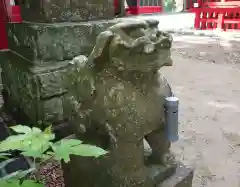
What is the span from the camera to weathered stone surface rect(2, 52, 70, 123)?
1579 mm

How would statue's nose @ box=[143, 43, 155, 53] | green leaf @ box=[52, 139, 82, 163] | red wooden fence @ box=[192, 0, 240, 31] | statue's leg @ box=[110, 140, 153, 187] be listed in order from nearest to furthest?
green leaf @ box=[52, 139, 82, 163], statue's nose @ box=[143, 43, 155, 53], statue's leg @ box=[110, 140, 153, 187], red wooden fence @ box=[192, 0, 240, 31]

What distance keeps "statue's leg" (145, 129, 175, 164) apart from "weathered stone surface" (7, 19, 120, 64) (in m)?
0.83

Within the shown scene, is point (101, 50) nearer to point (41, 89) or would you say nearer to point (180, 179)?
point (180, 179)

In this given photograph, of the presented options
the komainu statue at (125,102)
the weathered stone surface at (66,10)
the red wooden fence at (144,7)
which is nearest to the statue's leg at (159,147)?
the komainu statue at (125,102)

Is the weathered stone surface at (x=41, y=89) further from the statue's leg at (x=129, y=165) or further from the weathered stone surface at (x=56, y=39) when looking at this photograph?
the statue's leg at (x=129, y=165)

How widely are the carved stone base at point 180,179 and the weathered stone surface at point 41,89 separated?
2.68ft

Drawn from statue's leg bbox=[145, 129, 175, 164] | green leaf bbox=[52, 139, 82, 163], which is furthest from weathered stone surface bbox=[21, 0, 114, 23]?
green leaf bbox=[52, 139, 82, 163]

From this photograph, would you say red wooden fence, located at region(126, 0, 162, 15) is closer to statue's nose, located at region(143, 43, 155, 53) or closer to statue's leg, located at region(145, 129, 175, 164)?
statue's leg, located at region(145, 129, 175, 164)

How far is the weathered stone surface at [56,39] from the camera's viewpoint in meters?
1.59

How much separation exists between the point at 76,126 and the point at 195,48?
432 centimetres

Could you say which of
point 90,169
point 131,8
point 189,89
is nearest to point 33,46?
point 90,169

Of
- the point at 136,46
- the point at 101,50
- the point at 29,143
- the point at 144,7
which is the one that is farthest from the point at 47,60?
the point at 144,7

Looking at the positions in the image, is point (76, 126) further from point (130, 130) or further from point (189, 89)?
point (189, 89)

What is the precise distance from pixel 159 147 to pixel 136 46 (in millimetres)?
431
